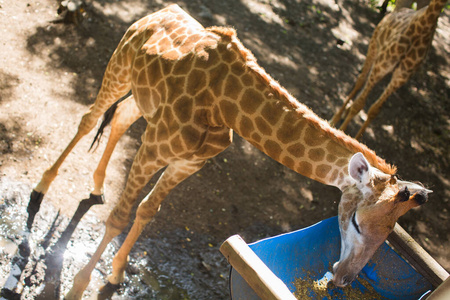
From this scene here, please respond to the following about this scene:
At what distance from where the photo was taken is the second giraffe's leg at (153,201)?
3641 mm

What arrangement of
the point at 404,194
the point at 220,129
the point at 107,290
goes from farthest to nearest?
the point at 107,290, the point at 220,129, the point at 404,194

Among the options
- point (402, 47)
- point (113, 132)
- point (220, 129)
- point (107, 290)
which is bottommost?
point (107, 290)

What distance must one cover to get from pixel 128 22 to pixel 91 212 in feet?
13.2

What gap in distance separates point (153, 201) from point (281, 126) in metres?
1.50

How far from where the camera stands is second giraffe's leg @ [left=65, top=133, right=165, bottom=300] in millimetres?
3480

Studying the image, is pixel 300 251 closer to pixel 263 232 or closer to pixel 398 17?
pixel 263 232

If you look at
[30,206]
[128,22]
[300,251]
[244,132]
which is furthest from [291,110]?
[128,22]

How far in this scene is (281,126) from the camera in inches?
117

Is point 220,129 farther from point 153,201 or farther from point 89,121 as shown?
point 89,121

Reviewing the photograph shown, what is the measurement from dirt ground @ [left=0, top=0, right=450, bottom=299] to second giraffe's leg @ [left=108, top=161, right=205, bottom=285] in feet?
0.74

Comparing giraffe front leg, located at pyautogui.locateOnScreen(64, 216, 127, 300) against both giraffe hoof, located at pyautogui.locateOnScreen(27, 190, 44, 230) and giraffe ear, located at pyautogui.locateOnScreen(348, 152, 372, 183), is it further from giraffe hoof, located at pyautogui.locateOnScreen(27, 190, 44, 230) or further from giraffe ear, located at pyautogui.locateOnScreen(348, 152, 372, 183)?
giraffe ear, located at pyautogui.locateOnScreen(348, 152, 372, 183)

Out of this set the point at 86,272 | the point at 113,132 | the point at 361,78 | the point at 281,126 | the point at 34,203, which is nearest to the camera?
the point at 281,126

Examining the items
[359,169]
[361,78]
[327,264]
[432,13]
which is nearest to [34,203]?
[327,264]

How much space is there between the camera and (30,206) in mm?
4168
